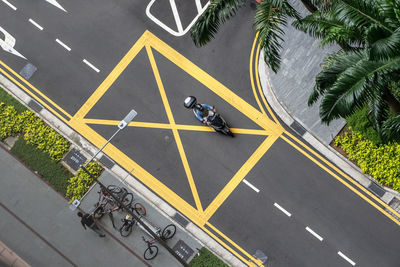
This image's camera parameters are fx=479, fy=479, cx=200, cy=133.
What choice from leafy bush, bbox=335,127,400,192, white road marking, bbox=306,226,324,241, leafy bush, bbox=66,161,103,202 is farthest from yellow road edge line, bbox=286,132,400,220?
leafy bush, bbox=66,161,103,202

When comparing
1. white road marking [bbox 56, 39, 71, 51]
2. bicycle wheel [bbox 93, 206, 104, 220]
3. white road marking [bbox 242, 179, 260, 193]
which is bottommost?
bicycle wheel [bbox 93, 206, 104, 220]

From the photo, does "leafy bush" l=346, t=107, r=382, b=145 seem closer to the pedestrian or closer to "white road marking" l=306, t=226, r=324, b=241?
"white road marking" l=306, t=226, r=324, b=241

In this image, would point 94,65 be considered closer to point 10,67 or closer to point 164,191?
point 10,67

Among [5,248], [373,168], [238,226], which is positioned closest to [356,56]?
[373,168]

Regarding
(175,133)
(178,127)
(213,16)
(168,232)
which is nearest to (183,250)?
(168,232)

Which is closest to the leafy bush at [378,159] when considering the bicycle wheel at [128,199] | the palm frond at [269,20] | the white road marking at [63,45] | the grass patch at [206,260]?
the grass patch at [206,260]

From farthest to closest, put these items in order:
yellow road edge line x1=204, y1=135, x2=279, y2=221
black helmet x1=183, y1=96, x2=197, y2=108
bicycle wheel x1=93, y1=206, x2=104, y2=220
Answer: yellow road edge line x1=204, y1=135, x2=279, y2=221, bicycle wheel x1=93, y1=206, x2=104, y2=220, black helmet x1=183, y1=96, x2=197, y2=108

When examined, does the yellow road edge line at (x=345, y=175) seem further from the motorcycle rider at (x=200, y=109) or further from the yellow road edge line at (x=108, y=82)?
the yellow road edge line at (x=108, y=82)

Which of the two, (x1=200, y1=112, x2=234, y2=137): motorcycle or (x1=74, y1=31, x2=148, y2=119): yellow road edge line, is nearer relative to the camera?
(x1=200, y1=112, x2=234, y2=137): motorcycle
